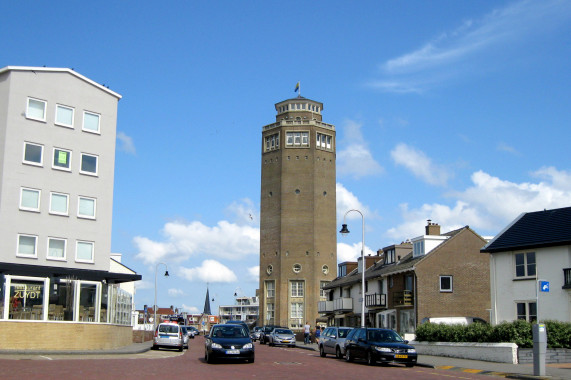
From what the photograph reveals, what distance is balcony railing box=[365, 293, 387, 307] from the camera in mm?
55600

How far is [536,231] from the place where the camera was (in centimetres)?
3838

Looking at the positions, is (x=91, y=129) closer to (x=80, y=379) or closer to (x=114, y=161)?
(x=114, y=161)

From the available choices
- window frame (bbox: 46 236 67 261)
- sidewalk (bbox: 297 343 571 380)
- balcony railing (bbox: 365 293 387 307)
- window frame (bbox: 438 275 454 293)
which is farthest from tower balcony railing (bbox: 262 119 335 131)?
sidewalk (bbox: 297 343 571 380)

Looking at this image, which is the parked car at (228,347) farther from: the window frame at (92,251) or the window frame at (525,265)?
the window frame at (525,265)

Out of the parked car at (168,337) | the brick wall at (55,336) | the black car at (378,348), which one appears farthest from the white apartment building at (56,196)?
the black car at (378,348)

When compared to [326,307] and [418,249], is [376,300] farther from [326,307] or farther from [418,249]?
[326,307]

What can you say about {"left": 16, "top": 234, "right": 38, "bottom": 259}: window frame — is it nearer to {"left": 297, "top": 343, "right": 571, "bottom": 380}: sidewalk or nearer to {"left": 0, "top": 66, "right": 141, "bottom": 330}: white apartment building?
{"left": 0, "top": 66, "right": 141, "bottom": 330}: white apartment building

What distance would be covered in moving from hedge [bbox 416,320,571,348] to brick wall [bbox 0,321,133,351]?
18112mm

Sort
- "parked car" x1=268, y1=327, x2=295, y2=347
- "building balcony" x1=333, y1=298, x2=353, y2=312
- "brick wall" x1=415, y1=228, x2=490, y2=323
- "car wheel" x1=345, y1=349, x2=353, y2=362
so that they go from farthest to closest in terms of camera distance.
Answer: "building balcony" x1=333, y1=298, x2=353, y2=312, "brick wall" x1=415, y1=228, x2=490, y2=323, "parked car" x1=268, y1=327, x2=295, y2=347, "car wheel" x1=345, y1=349, x2=353, y2=362

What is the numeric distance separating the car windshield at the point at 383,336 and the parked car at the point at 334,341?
12.2 ft

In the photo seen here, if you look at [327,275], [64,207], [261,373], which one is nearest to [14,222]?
[64,207]

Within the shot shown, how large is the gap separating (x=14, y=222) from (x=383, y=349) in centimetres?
2105

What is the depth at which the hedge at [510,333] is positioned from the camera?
28.5 metres

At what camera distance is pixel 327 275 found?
322 ft
